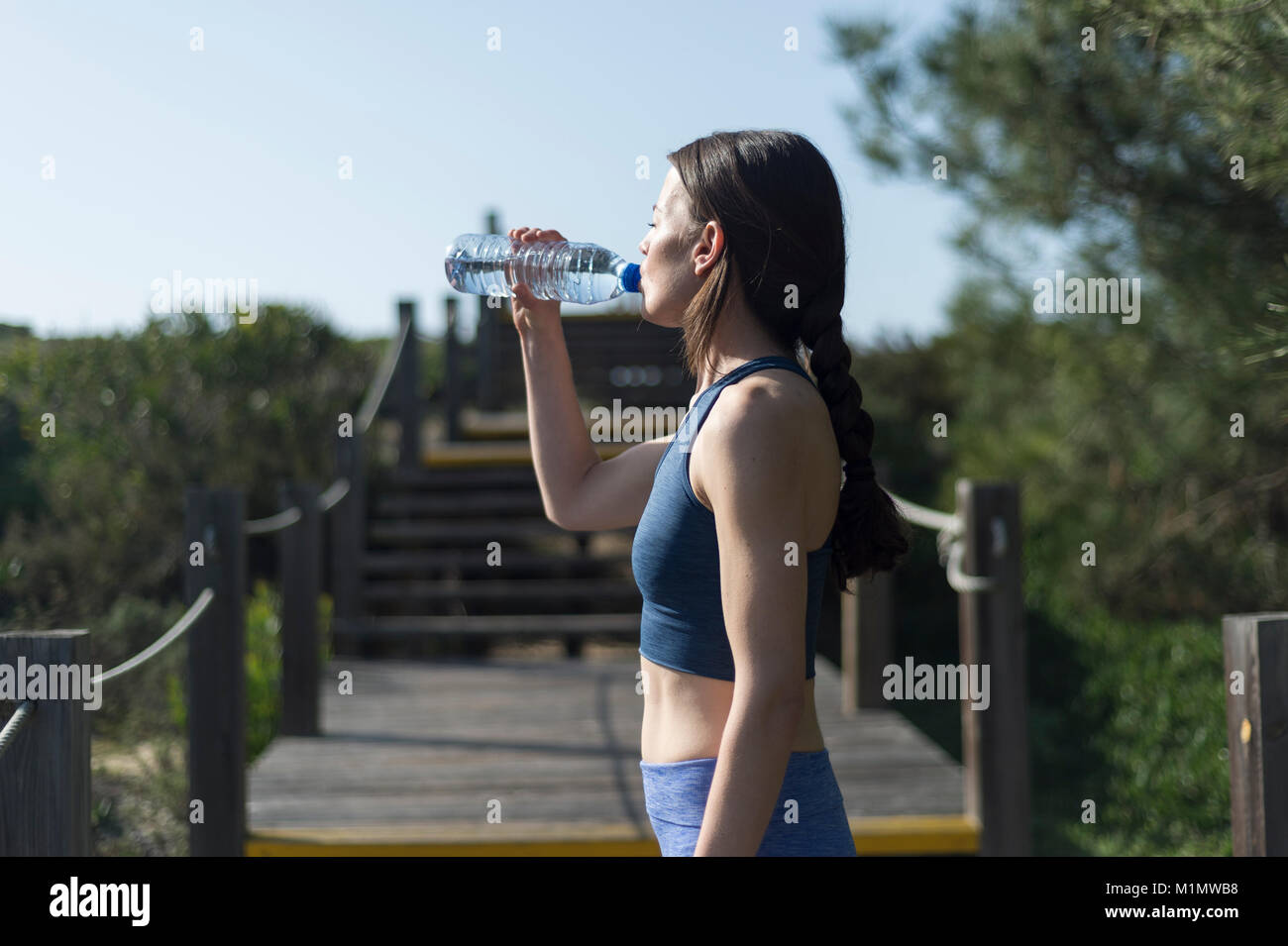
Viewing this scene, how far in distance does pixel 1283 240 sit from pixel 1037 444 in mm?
2996

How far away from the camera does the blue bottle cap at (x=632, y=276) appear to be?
1638 mm

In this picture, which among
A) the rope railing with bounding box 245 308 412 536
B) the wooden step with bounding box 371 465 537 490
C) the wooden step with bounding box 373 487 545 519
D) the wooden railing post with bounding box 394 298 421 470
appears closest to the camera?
the rope railing with bounding box 245 308 412 536

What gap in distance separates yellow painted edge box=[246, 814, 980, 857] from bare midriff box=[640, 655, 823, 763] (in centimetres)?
237

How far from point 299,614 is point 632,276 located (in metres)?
3.67

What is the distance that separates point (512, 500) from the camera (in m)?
7.98

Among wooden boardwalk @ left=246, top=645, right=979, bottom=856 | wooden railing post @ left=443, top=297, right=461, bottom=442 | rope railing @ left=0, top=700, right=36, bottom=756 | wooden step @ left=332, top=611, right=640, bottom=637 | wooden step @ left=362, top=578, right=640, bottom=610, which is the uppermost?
wooden railing post @ left=443, top=297, right=461, bottom=442

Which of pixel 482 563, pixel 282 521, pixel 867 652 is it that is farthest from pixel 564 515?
pixel 482 563

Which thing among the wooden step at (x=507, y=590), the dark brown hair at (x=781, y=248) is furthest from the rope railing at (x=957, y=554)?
the wooden step at (x=507, y=590)

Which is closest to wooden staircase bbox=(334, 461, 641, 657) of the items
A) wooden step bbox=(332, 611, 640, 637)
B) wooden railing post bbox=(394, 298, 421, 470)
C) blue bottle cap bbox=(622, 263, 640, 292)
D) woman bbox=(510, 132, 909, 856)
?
wooden step bbox=(332, 611, 640, 637)

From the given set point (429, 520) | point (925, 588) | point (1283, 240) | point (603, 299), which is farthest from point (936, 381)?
point (603, 299)

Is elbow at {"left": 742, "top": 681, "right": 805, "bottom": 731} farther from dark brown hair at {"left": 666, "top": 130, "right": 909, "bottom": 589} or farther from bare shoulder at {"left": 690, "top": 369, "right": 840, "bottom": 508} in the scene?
dark brown hair at {"left": 666, "top": 130, "right": 909, "bottom": 589}

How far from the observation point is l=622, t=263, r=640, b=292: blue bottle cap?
1.64 meters
